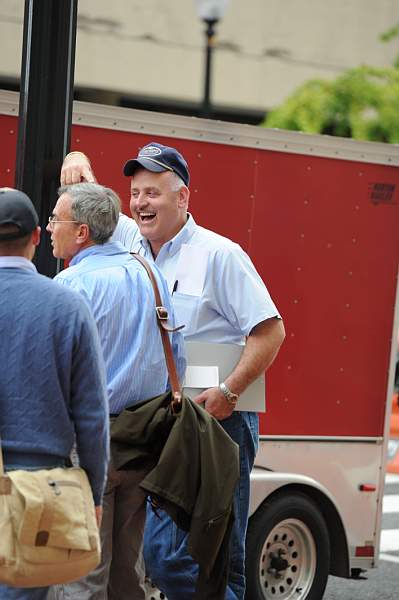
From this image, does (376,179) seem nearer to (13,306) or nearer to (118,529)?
(118,529)

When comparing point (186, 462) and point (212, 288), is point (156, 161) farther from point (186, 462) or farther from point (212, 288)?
point (186, 462)

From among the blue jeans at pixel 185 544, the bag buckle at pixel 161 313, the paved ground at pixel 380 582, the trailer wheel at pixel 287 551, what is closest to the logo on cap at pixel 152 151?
the bag buckle at pixel 161 313

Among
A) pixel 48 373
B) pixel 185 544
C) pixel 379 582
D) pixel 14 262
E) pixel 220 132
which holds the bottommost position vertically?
pixel 379 582

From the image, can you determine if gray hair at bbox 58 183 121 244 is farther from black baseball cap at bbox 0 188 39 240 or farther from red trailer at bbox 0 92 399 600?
red trailer at bbox 0 92 399 600

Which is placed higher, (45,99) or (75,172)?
(45,99)

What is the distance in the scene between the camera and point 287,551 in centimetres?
691

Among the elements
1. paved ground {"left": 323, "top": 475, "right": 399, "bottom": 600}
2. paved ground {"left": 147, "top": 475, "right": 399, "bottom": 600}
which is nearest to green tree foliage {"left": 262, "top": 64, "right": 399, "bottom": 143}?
paved ground {"left": 323, "top": 475, "right": 399, "bottom": 600}

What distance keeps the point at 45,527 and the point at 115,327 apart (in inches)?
48.1

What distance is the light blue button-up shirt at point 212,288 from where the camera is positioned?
5484 millimetres

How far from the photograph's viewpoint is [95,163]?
645cm

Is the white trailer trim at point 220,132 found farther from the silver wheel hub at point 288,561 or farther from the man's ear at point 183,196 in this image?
the silver wheel hub at point 288,561

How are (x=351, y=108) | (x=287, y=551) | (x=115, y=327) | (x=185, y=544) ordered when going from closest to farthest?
(x=115, y=327) < (x=185, y=544) < (x=287, y=551) < (x=351, y=108)

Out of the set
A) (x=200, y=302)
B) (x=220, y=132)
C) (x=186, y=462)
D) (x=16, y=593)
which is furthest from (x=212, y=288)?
(x=16, y=593)

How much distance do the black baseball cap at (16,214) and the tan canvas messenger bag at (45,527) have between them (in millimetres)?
694
